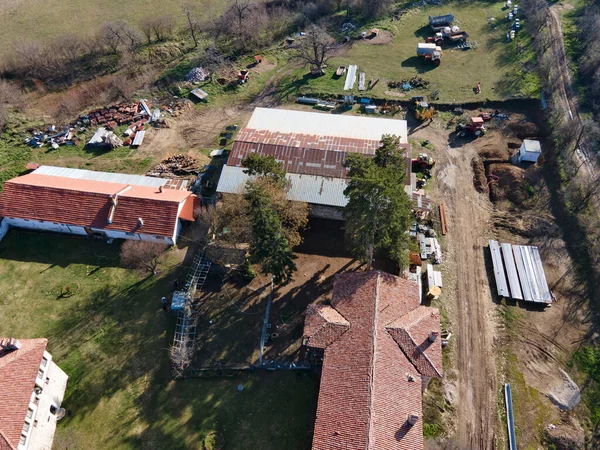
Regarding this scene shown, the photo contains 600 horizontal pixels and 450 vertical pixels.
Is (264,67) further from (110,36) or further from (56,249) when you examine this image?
(56,249)

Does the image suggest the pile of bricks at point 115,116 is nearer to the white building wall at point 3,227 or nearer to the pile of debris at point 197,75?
the pile of debris at point 197,75

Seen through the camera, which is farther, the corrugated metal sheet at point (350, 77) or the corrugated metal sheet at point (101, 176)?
the corrugated metal sheet at point (350, 77)

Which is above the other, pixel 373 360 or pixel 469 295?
pixel 373 360

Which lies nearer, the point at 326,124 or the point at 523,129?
the point at 326,124

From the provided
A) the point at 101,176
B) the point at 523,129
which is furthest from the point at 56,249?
the point at 523,129

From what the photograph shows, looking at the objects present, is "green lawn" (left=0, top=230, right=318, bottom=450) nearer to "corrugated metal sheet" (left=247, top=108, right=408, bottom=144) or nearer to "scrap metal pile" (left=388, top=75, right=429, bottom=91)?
"corrugated metal sheet" (left=247, top=108, right=408, bottom=144)

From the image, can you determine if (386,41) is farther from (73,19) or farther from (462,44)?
(73,19)

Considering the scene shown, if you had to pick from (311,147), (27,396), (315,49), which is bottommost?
(27,396)

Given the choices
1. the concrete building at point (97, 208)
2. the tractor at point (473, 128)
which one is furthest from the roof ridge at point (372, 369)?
the tractor at point (473, 128)
